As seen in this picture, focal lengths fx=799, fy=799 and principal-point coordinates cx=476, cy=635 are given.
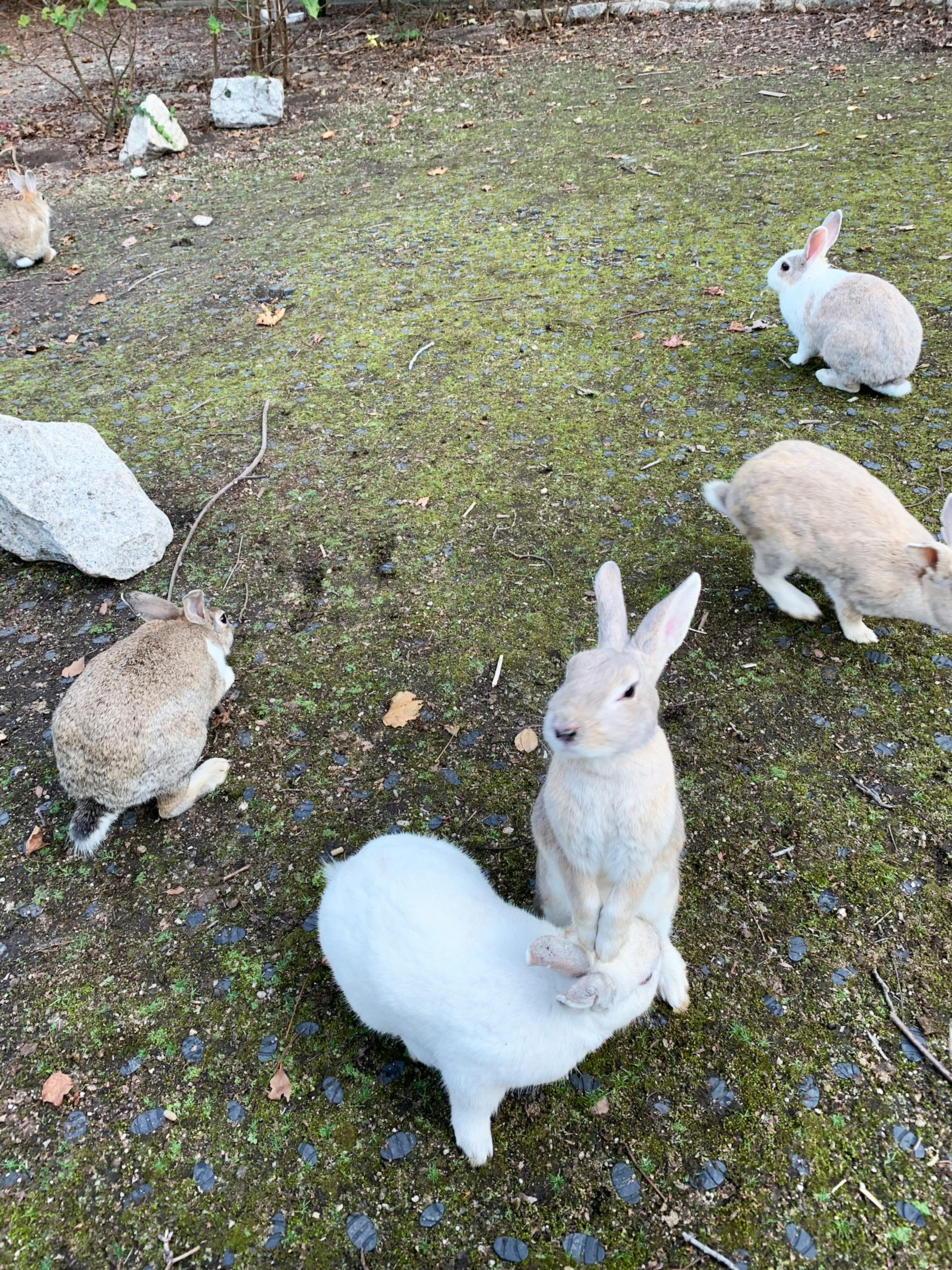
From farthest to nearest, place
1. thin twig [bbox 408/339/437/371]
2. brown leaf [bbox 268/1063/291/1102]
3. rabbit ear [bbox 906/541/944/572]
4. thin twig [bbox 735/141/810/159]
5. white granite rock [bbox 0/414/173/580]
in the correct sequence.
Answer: thin twig [bbox 735/141/810/159]
thin twig [bbox 408/339/437/371]
white granite rock [bbox 0/414/173/580]
rabbit ear [bbox 906/541/944/572]
brown leaf [bbox 268/1063/291/1102]

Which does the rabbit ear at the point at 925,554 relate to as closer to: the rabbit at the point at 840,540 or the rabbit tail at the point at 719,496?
the rabbit at the point at 840,540

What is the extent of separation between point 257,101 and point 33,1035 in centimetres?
1015

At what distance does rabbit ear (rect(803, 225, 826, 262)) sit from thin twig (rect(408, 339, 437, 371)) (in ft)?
7.92

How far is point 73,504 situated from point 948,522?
3.84 meters

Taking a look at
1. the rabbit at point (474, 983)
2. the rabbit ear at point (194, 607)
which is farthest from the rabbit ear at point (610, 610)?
the rabbit ear at point (194, 607)

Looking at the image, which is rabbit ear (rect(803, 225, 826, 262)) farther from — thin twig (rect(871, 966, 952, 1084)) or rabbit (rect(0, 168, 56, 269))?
rabbit (rect(0, 168, 56, 269))

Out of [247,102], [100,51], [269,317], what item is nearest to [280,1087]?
[269,317]

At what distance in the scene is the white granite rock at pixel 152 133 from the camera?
881 centimetres

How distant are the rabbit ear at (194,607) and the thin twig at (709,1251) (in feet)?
8.66

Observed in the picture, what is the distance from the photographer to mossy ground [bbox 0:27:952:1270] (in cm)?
216

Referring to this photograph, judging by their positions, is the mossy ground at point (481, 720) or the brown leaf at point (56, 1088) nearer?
the mossy ground at point (481, 720)

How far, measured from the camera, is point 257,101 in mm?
9305

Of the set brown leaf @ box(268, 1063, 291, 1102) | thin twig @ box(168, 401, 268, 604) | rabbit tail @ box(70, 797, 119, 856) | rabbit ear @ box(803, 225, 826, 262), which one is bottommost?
brown leaf @ box(268, 1063, 291, 1102)

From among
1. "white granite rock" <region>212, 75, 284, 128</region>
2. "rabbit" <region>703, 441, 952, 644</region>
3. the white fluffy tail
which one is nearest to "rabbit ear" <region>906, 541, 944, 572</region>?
"rabbit" <region>703, 441, 952, 644</region>
